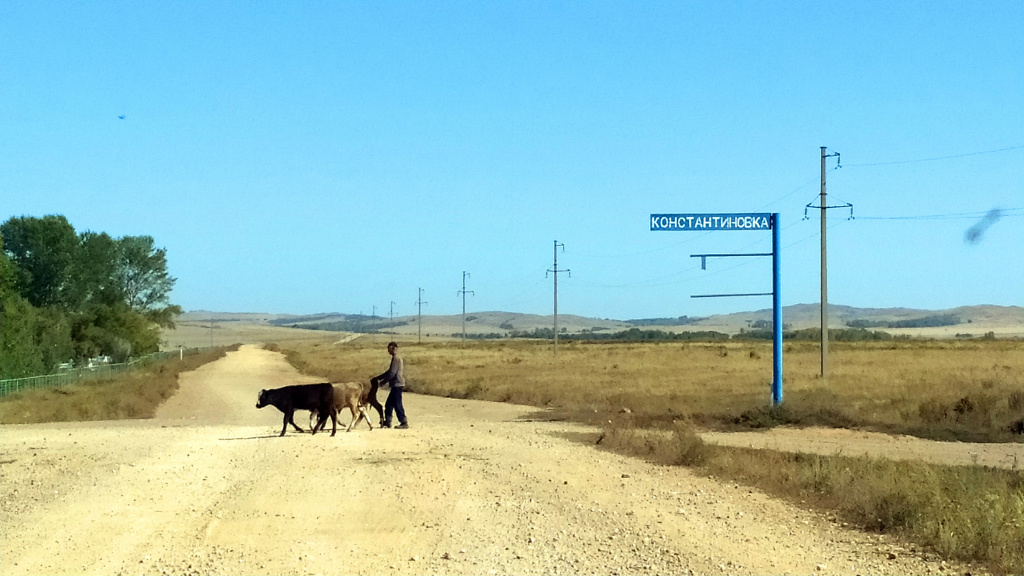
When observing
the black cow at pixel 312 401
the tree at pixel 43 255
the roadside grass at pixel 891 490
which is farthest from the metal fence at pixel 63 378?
the roadside grass at pixel 891 490

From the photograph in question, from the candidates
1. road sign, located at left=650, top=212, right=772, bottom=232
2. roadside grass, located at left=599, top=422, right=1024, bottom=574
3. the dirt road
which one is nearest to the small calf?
the dirt road

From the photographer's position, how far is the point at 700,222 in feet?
88.5

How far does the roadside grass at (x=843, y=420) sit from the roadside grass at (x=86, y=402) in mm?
11862

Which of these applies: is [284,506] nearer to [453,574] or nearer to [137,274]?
[453,574]

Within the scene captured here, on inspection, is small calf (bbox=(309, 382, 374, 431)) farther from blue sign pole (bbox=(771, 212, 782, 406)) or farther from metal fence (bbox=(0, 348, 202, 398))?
metal fence (bbox=(0, 348, 202, 398))

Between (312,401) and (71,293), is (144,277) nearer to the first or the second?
(71,293)

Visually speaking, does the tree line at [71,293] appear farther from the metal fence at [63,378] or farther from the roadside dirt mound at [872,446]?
the roadside dirt mound at [872,446]

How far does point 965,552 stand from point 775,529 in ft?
6.34

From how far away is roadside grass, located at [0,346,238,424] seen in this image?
31.7 metres

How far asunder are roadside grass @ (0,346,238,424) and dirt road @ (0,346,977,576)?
15.2m

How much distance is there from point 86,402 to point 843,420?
87.8ft

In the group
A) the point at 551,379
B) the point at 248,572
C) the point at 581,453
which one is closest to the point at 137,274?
the point at 551,379

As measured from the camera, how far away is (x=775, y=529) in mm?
10570

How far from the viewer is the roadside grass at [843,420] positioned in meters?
10.7
